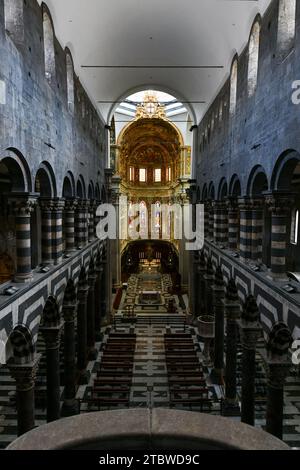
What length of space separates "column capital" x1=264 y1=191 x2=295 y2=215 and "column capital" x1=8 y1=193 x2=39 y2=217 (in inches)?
250

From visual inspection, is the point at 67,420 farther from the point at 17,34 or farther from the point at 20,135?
the point at 17,34

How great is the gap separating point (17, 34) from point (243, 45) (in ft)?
25.8

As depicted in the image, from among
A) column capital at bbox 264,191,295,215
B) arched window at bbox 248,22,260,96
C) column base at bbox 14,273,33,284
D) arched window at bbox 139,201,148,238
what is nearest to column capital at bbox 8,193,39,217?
column base at bbox 14,273,33,284

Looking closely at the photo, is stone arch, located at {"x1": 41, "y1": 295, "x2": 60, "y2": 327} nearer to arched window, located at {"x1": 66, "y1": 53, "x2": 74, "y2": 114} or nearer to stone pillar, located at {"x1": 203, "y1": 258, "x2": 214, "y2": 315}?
arched window, located at {"x1": 66, "y1": 53, "x2": 74, "y2": 114}

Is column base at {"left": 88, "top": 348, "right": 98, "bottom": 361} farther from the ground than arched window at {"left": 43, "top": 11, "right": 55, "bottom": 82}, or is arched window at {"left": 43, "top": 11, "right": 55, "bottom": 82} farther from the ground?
arched window at {"left": 43, "top": 11, "right": 55, "bottom": 82}

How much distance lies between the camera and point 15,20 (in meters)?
9.86

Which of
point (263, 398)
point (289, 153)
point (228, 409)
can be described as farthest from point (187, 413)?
point (263, 398)

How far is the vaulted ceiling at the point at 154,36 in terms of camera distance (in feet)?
44.4

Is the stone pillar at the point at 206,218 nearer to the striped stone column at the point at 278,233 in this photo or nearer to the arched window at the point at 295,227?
the arched window at the point at 295,227

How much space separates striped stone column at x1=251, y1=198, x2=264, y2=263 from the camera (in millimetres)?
12922

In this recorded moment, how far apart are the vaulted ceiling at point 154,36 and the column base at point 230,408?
13128 millimetres

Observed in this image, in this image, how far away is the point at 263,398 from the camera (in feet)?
50.3

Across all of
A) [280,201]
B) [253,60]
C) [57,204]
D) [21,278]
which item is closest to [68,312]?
[57,204]

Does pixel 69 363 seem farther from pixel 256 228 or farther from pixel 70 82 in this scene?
pixel 70 82
